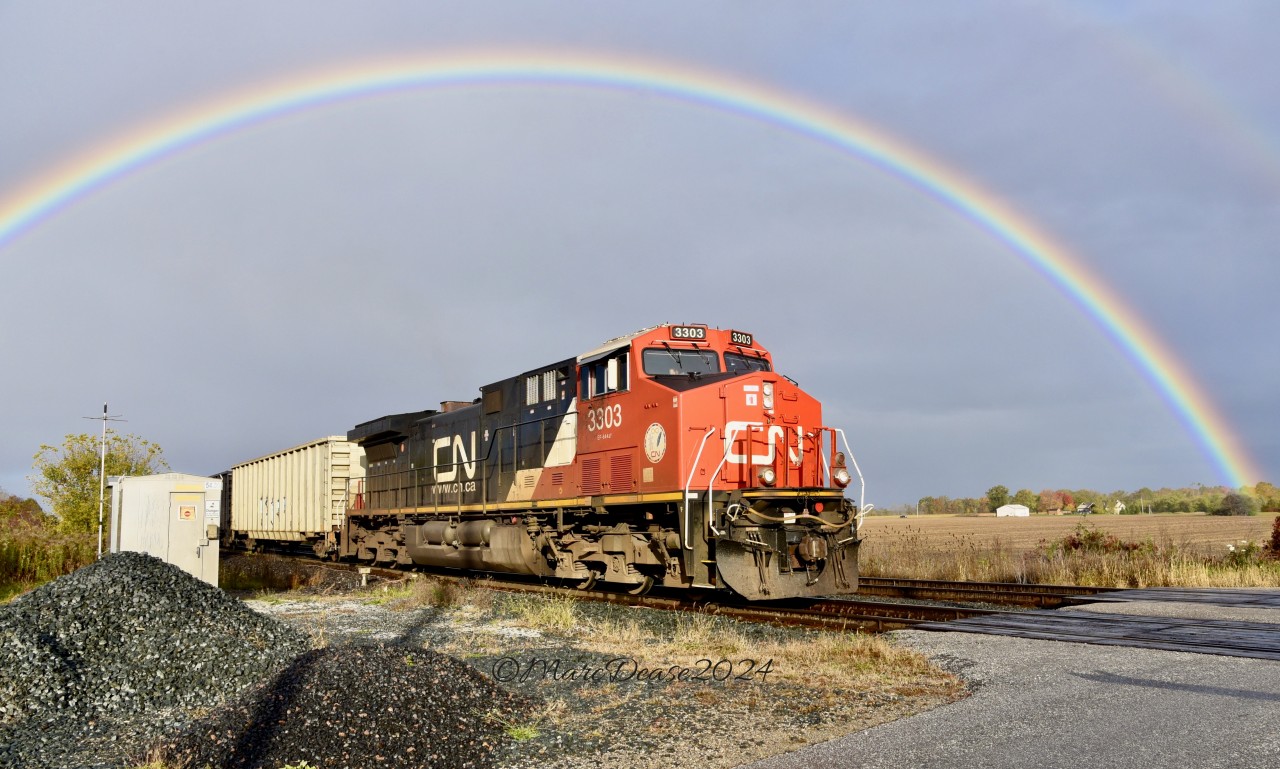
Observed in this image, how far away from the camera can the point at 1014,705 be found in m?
7.11

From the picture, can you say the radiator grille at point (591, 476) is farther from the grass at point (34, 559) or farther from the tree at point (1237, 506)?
the tree at point (1237, 506)

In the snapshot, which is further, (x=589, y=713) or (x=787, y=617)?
(x=787, y=617)

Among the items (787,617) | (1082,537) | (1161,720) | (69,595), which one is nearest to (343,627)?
(69,595)

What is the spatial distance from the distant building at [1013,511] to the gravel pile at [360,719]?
250 feet

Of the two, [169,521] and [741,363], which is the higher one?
[741,363]

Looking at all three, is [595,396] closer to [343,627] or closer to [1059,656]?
[343,627]

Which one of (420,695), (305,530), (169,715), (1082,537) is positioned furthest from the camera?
(305,530)

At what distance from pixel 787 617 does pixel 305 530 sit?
21684 millimetres

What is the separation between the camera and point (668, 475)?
13703 mm

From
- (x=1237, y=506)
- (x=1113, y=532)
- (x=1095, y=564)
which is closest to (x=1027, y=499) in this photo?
(x=1237, y=506)

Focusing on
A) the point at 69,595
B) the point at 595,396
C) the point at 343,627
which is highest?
the point at 595,396

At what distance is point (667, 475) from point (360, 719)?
25.4 ft

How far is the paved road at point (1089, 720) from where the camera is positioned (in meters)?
5.71

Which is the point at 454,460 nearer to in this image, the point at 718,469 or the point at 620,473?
the point at 620,473
